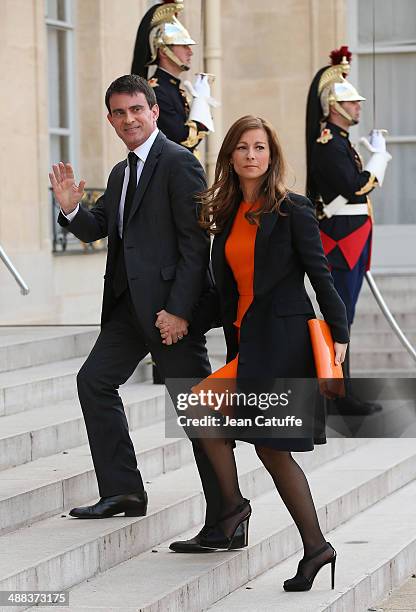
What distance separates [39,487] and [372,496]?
6.25 ft

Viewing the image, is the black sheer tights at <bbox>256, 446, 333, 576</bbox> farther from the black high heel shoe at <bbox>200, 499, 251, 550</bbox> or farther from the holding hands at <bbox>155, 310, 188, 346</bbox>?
the holding hands at <bbox>155, 310, 188, 346</bbox>

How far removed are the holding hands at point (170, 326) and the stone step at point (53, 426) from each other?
1123mm

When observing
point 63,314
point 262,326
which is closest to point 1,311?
point 63,314

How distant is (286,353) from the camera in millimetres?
4762

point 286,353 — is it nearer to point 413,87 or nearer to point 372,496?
point 372,496

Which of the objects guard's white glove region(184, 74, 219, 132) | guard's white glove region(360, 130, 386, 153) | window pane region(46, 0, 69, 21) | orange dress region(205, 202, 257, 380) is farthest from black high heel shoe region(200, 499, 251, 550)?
window pane region(46, 0, 69, 21)

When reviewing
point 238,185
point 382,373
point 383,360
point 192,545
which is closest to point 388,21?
point 383,360

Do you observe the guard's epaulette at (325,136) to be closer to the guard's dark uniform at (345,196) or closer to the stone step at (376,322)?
the guard's dark uniform at (345,196)

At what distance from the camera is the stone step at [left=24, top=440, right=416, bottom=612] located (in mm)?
4812

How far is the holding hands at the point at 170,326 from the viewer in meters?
5.08

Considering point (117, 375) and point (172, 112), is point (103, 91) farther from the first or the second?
point (117, 375)

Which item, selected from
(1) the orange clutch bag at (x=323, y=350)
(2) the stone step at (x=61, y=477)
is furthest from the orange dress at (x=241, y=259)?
(2) the stone step at (x=61, y=477)

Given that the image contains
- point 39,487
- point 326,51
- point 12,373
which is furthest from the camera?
point 326,51

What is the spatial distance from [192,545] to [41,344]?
2925 millimetres
